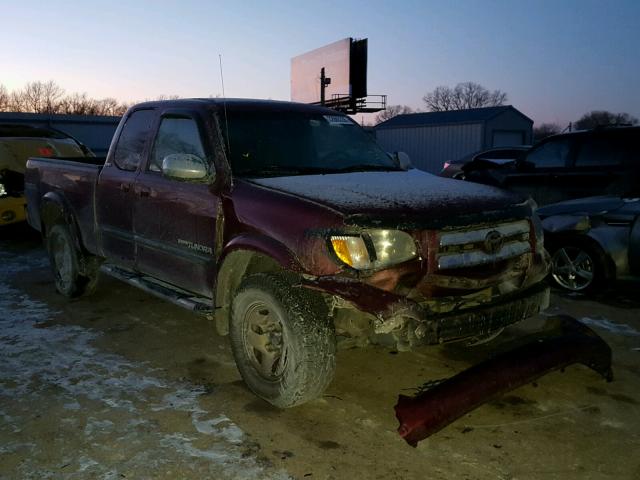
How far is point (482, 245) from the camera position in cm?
329

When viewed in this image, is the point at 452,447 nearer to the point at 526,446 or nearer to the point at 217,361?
the point at 526,446

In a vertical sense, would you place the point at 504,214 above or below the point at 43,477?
above

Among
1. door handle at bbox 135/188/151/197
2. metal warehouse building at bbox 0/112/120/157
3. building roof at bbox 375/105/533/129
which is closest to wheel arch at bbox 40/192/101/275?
door handle at bbox 135/188/151/197

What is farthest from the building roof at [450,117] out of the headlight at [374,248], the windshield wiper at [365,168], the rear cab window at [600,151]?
the headlight at [374,248]

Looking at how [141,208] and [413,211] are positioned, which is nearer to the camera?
[413,211]

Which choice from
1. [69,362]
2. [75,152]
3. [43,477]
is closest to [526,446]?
[43,477]

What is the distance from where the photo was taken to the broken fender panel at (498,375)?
116 inches

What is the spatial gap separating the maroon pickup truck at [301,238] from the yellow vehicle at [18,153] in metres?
4.01

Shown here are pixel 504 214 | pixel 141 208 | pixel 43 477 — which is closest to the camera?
pixel 43 477

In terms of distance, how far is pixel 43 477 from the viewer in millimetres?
2738

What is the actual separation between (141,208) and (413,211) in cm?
234

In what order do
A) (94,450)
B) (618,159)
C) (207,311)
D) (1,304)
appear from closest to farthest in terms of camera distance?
(94,450) → (207,311) → (1,304) → (618,159)

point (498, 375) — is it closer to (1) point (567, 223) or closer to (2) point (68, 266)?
(1) point (567, 223)

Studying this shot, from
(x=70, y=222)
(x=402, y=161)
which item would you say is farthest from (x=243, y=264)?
(x=70, y=222)
